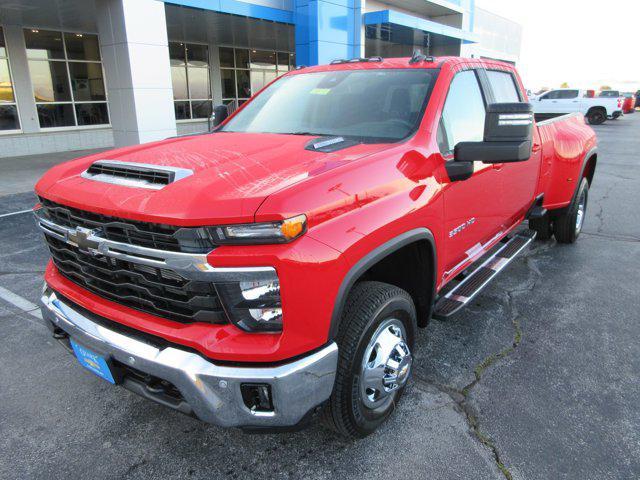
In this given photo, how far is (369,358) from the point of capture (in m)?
2.43

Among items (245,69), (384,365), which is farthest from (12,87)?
(384,365)

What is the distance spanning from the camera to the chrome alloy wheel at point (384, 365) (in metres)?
2.41

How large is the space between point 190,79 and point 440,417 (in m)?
18.6

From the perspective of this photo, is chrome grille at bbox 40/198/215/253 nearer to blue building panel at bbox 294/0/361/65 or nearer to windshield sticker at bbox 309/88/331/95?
windshield sticker at bbox 309/88/331/95

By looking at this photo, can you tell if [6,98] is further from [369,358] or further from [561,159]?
[369,358]

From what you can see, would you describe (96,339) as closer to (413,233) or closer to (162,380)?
(162,380)

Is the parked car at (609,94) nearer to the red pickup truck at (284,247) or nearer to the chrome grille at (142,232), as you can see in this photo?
the red pickup truck at (284,247)

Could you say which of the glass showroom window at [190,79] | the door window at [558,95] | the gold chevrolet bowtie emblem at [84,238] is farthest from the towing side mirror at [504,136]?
the door window at [558,95]

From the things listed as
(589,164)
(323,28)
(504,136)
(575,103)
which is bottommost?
(589,164)

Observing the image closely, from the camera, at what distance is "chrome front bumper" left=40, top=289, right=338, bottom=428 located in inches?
74.9

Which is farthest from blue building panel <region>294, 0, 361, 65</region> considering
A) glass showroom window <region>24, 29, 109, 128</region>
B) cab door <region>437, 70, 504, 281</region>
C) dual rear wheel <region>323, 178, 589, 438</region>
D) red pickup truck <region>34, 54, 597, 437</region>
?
dual rear wheel <region>323, 178, 589, 438</region>

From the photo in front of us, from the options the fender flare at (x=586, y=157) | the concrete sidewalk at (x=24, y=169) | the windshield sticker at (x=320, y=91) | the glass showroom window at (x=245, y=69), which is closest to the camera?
the windshield sticker at (x=320, y=91)

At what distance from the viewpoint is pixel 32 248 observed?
587cm

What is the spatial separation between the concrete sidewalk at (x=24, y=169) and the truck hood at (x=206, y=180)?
308 inches
